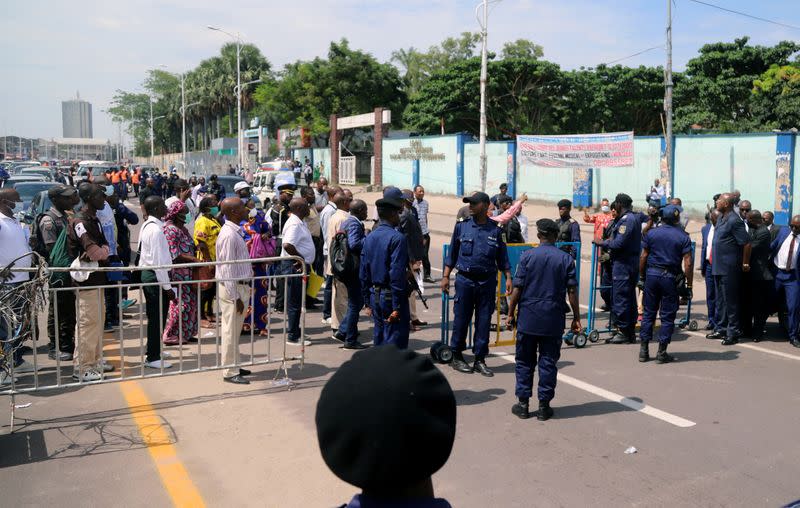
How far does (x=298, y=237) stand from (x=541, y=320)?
3.60 metres

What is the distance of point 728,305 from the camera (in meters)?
9.37

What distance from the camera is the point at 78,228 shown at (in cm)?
714

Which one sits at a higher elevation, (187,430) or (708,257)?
(708,257)

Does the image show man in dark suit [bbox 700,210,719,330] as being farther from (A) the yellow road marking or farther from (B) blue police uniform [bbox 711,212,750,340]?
(A) the yellow road marking

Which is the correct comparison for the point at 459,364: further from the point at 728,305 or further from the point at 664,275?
the point at 728,305

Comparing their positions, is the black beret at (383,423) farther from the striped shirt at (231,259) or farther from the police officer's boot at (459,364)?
the police officer's boot at (459,364)

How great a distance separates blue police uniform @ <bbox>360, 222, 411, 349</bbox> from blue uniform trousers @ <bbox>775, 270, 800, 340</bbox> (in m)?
5.39

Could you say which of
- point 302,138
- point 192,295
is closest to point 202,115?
point 302,138

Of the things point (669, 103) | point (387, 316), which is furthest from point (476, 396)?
point (669, 103)

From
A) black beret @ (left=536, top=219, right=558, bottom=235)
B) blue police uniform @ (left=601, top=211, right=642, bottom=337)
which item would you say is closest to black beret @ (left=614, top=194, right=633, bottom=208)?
blue police uniform @ (left=601, top=211, right=642, bottom=337)

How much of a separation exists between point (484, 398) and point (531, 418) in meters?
0.64

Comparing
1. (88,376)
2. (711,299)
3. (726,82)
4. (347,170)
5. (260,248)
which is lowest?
(88,376)

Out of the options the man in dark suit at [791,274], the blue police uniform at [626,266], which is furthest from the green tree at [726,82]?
the blue police uniform at [626,266]

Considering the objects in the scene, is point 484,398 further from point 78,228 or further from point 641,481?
point 78,228
